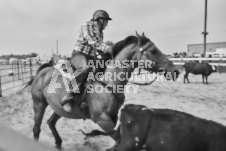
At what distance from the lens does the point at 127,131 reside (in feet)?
7.70

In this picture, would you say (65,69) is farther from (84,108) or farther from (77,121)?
(77,121)

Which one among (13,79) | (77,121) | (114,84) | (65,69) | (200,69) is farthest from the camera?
(200,69)

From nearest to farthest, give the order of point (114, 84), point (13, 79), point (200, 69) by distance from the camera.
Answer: point (114, 84)
point (13, 79)
point (200, 69)

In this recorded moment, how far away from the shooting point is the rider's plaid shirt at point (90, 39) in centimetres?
330

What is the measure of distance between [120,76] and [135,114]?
97 cm

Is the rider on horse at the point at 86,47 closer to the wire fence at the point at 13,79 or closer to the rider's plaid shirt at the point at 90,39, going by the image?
the rider's plaid shirt at the point at 90,39

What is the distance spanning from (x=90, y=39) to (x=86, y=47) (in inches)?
7.8

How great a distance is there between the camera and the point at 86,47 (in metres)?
3.44

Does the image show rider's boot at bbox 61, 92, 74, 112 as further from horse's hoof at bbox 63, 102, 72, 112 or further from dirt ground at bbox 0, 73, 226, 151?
dirt ground at bbox 0, 73, 226, 151

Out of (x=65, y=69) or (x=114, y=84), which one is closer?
(x=114, y=84)

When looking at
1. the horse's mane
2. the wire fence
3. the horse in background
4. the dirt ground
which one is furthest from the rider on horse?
the horse in background

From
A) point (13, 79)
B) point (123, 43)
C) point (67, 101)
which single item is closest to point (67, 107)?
point (67, 101)

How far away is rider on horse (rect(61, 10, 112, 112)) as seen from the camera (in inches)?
128

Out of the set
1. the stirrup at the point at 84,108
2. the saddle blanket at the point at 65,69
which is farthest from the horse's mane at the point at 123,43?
the stirrup at the point at 84,108
